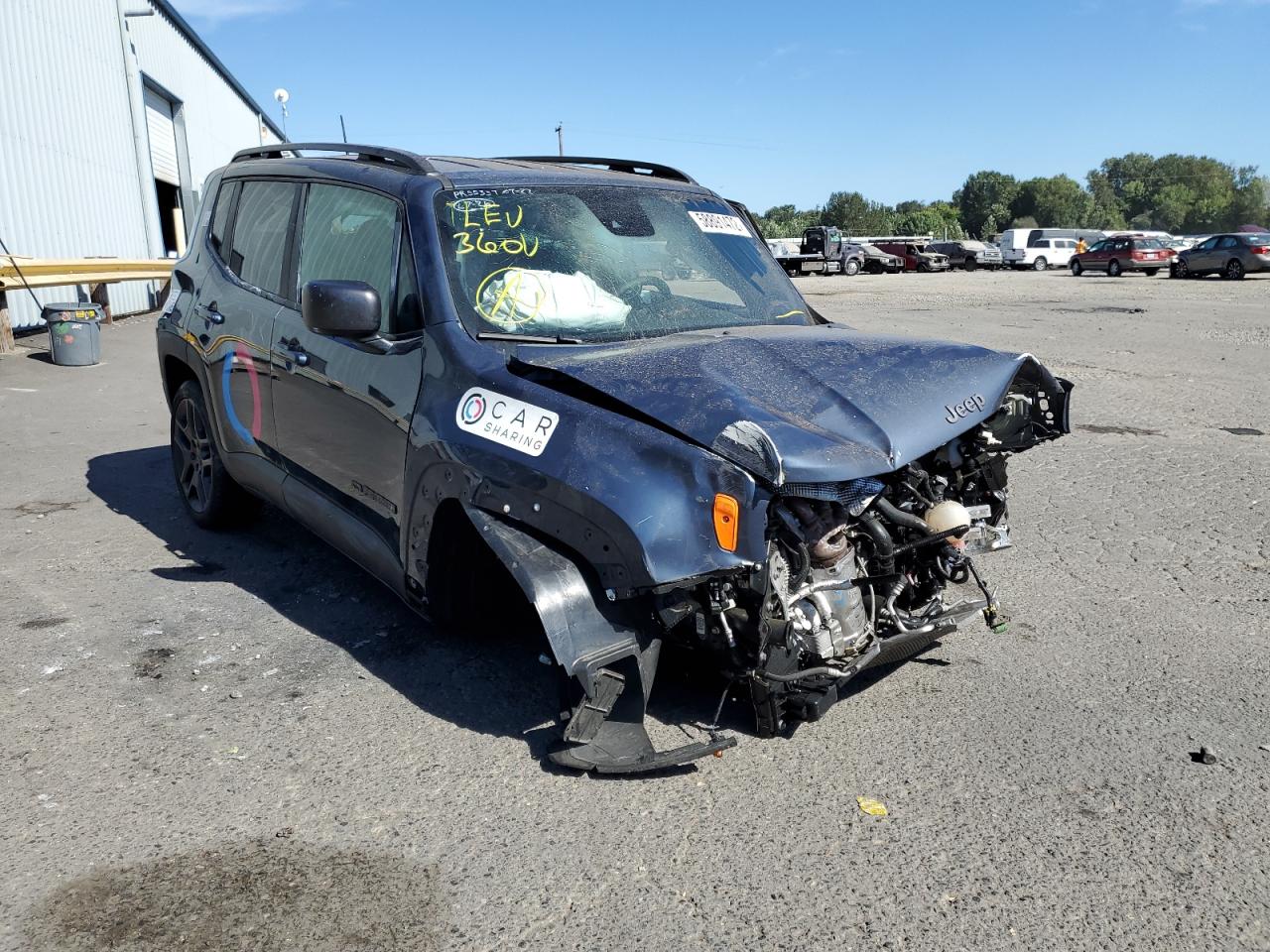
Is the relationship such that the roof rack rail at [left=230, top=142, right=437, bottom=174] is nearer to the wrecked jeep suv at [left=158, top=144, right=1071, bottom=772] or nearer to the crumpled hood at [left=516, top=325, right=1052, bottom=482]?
the wrecked jeep suv at [left=158, top=144, right=1071, bottom=772]

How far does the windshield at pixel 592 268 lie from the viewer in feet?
12.8

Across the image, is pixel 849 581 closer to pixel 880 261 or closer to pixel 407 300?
pixel 407 300

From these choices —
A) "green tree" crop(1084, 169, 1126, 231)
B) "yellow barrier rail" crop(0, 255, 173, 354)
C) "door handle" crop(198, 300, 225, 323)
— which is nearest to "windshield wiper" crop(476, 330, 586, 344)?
"door handle" crop(198, 300, 225, 323)

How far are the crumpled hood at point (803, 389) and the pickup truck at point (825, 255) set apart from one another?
40523mm

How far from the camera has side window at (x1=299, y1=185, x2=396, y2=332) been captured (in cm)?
416

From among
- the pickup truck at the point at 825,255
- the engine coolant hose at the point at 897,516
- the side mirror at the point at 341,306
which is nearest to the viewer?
the engine coolant hose at the point at 897,516

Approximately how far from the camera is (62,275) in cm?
1498

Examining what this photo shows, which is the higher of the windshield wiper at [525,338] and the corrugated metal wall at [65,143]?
the corrugated metal wall at [65,143]

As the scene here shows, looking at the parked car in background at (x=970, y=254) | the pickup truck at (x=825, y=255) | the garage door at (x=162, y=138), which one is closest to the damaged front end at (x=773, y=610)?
the garage door at (x=162, y=138)

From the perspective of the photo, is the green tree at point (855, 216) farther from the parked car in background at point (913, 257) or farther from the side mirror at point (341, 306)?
the side mirror at point (341, 306)

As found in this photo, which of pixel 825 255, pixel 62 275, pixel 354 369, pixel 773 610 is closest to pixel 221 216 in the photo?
pixel 354 369

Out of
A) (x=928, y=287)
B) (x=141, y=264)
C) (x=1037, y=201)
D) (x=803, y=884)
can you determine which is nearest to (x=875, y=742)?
(x=803, y=884)

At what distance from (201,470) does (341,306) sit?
8.57 ft

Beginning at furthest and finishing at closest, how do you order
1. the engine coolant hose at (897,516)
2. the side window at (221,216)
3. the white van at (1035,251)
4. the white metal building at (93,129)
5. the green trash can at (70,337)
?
the white van at (1035,251), the white metal building at (93,129), the green trash can at (70,337), the side window at (221,216), the engine coolant hose at (897,516)
